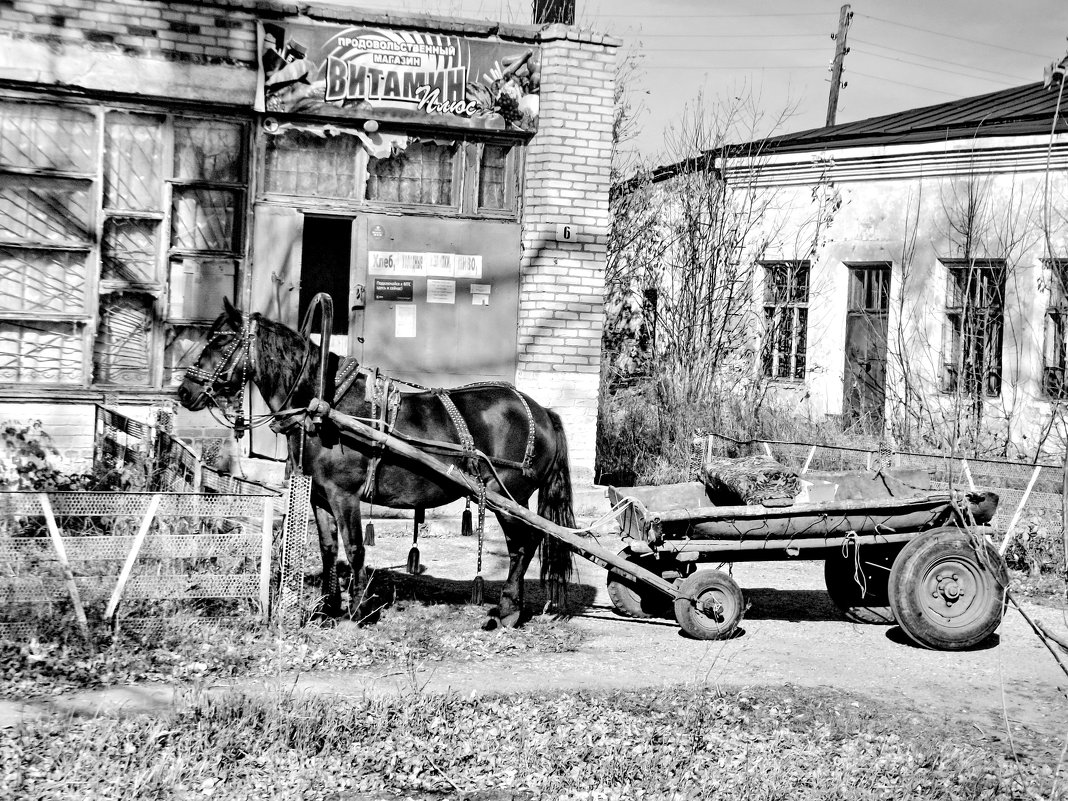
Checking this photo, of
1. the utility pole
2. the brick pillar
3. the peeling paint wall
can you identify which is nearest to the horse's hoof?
the brick pillar

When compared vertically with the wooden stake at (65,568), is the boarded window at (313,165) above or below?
above

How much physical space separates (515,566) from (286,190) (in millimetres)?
5170

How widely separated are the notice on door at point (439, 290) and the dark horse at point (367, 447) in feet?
12.0

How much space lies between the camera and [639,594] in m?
7.80

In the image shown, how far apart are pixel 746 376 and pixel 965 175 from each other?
4.42 m

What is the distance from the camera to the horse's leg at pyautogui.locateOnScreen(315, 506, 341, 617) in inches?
277

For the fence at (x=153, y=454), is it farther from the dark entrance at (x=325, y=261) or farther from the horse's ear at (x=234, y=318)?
the dark entrance at (x=325, y=261)

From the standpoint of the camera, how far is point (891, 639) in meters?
7.61

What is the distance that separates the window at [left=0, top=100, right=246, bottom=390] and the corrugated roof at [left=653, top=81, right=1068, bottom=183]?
8.62m

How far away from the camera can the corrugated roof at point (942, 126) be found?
51.5ft

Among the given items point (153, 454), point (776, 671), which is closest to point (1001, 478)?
point (776, 671)

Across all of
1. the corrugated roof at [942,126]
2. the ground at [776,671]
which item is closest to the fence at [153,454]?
the ground at [776,671]

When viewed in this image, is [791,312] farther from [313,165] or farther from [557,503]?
[557,503]

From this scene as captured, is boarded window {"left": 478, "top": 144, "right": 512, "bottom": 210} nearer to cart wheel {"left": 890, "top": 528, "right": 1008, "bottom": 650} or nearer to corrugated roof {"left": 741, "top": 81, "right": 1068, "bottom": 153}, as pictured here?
cart wheel {"left": 890, "top": 528, "right": 1008, "bottom": 650}
